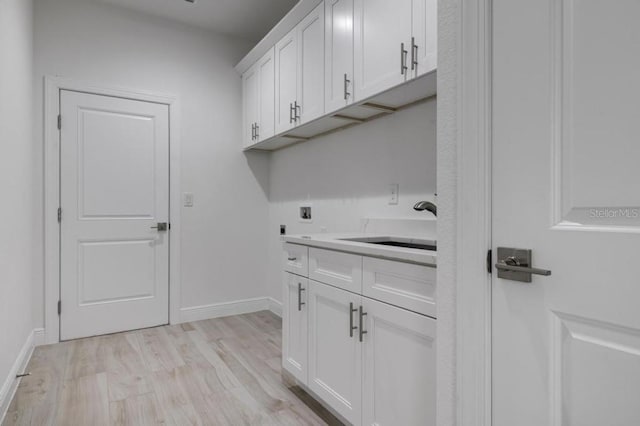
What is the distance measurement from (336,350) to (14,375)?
6.36 ft

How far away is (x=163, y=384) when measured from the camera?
217 cm

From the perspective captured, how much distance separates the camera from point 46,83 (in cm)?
279

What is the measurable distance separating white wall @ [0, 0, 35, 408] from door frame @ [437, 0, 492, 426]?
6.93 feet

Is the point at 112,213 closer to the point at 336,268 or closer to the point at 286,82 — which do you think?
the point at 286,82

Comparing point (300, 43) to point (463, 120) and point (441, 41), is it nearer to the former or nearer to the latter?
point (441, 41)

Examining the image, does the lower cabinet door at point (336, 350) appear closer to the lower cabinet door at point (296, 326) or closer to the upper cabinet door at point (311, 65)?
the lower cabinet door at point (296, 326)

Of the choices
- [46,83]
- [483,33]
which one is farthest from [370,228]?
[46,83]

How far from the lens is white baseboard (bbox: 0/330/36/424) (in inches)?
72.5

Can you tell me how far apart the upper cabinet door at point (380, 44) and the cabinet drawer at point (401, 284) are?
2.86 ft

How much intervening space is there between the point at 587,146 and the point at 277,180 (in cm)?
302

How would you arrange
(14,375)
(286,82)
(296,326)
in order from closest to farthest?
(296,326)
(14,375)
(286,82)

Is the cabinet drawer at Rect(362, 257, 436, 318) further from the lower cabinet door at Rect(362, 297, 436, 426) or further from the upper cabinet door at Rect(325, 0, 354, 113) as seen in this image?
the upper cabinet door at Rect(325, 0, 354, 113)

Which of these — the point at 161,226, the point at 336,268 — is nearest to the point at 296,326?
the point at 336,268

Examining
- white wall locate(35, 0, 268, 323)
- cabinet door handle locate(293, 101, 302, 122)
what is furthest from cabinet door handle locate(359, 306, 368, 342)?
white wall locate(35, 0, 268, 323)
